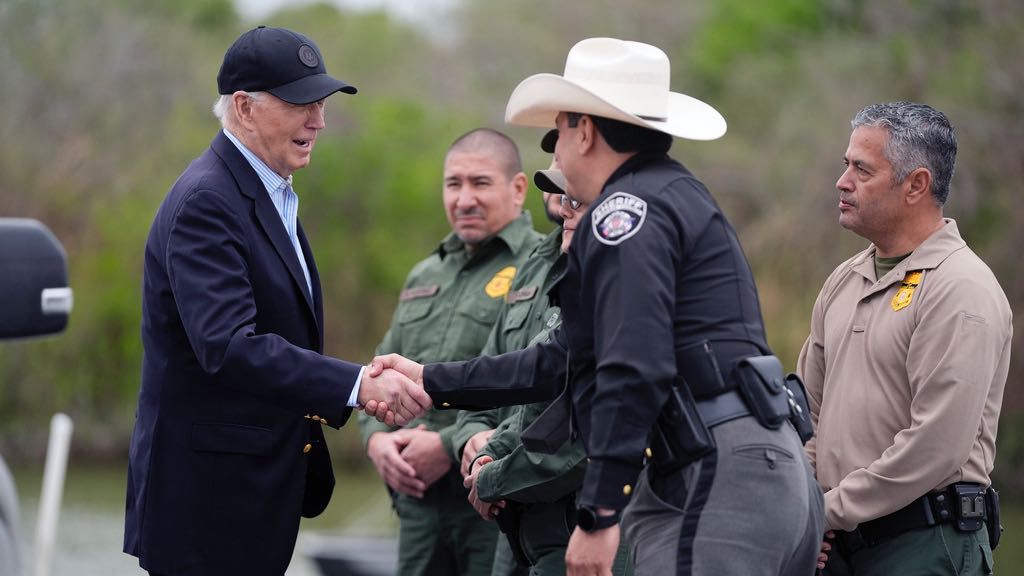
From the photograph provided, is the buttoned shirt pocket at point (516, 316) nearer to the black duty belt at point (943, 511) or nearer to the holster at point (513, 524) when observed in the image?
the holster at point (513, 524)

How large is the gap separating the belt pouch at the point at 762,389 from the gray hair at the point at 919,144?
1.03 meters

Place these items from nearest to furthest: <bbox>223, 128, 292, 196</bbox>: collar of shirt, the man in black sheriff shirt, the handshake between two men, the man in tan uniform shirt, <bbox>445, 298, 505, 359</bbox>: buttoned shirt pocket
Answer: the man in black sheriff shirt → the man in tan uniform shirt → the handshake between two men → <bbox>223, 128, 292, 196</bbox>: collar of shirt → <bbox>445, 298, 505, 359</bbox>: buttoned shirt pocket

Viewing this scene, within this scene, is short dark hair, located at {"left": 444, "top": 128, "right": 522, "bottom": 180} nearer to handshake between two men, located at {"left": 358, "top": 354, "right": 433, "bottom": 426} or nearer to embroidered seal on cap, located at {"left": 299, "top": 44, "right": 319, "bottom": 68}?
embroidered seal on cap, located at {"left": 299, "top": 44, "right": 319, "bottom": 68}

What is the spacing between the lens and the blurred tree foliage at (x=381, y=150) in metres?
14.8

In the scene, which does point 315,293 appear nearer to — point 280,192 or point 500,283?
point 280,192

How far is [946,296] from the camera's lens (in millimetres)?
3795

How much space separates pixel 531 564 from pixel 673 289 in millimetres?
1512

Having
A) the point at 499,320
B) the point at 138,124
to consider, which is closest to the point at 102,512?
the point at 138,124

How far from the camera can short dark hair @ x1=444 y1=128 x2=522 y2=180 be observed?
5676 mm

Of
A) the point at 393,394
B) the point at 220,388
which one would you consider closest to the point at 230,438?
the point at 220,388

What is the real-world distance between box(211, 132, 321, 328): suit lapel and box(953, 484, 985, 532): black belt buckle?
76.1 inches

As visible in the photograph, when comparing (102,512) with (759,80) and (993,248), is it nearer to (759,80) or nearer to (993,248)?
(993,248)

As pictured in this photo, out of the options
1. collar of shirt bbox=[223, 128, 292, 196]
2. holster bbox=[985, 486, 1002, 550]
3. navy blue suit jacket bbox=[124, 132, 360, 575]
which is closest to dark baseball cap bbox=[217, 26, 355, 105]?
collar of shirt bbox=[223, 128, 292, 196]

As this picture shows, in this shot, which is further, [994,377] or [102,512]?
[102,512]
